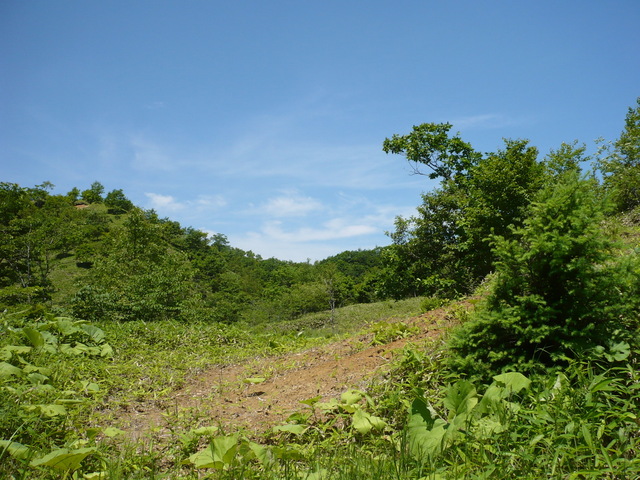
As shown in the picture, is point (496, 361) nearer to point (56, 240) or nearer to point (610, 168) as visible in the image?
point (610, 168)

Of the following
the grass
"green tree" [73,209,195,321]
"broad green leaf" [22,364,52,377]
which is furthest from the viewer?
"green tree" [73,209,195,321]

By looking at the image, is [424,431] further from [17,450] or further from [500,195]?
[500,195]

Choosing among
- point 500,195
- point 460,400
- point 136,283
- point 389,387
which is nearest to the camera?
point 460,400

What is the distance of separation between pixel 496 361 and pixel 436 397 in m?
0.57

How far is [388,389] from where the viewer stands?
11.8 feet

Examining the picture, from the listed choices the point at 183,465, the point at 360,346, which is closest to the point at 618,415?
the point at 183,465

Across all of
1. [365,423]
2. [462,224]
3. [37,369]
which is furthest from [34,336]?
[462,224]

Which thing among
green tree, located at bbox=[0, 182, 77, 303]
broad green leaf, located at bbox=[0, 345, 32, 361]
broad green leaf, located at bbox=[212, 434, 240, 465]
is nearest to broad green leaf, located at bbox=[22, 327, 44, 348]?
broad green leaf, located at bbox=[0, 345, 32, 361]

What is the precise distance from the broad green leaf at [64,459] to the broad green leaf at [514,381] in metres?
2.70

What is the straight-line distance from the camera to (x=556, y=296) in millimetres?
3156

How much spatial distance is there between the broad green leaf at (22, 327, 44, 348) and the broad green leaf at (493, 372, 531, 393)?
5482 millimetres

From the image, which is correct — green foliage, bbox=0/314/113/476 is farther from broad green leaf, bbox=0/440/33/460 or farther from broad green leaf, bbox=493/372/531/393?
broad green leaf, bbox=493/372/531/393

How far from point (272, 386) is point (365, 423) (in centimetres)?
219

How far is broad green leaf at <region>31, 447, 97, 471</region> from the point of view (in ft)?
7.45
